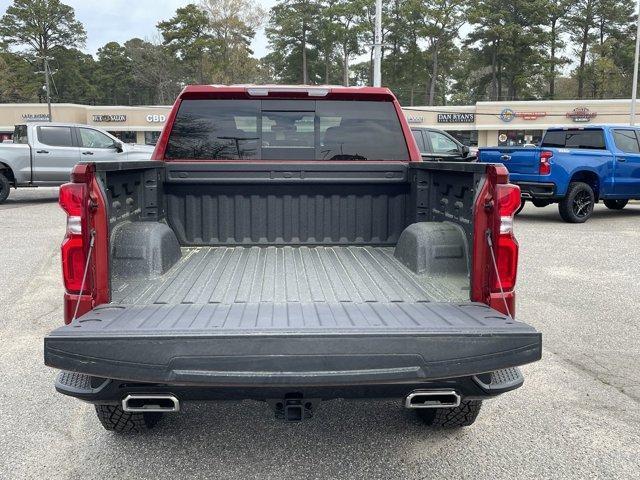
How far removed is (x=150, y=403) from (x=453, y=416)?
5.96 feet

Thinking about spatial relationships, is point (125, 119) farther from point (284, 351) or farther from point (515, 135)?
point (284, 351)

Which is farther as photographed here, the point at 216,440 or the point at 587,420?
the point at 587,420

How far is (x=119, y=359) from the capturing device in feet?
8.21

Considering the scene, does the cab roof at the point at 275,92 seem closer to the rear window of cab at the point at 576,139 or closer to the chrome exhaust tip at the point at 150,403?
the chrome exhaust tip at the point at 150,403

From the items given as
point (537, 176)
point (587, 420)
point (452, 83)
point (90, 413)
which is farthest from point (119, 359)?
point (452, 83)

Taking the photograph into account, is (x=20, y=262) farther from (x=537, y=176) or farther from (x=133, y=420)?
(x=537, y=176)

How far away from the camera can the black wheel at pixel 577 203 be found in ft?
41.0

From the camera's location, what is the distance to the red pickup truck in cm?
253

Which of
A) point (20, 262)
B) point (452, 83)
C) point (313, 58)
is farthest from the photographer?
point (452, 83)

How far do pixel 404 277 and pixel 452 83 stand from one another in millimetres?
87549

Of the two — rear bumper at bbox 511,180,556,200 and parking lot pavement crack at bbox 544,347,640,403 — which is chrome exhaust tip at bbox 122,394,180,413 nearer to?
parking lot pavement crack at bbox 544,347,640,403

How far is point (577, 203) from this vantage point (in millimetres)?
12711

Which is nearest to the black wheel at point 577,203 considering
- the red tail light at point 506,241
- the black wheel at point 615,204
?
the black wheel at point 615,204

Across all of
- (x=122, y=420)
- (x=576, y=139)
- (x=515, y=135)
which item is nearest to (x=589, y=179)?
(x=576, y=139)
